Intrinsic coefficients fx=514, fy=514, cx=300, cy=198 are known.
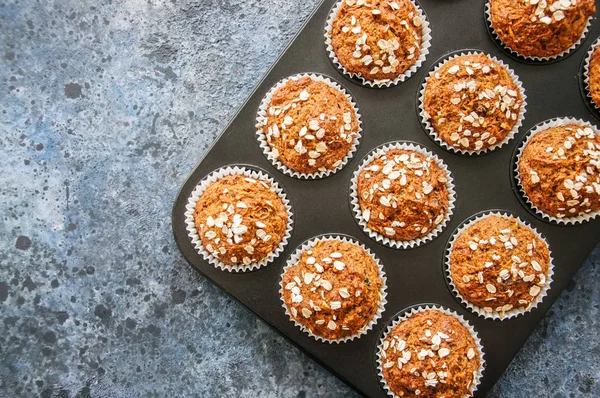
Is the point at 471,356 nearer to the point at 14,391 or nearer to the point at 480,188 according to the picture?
the point at 480,188

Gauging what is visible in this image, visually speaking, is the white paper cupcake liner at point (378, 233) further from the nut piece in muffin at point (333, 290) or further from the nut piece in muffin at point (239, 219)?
the nut piece in muffin at point (239, 219)

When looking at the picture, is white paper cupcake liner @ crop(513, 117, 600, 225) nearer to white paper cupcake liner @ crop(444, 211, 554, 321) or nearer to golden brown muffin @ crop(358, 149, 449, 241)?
white paper cupcake liner @ crop(444, 211, 554, 321)

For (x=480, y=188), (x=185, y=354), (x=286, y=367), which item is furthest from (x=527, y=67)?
(x=185, y=354)

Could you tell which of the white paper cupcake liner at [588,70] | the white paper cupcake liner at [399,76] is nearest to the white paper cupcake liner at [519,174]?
the white paper cupcake liner at [588,70]

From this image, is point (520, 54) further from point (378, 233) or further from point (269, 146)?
point (269, 146)

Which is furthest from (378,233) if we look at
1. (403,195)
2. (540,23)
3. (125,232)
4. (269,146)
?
(125,232)
